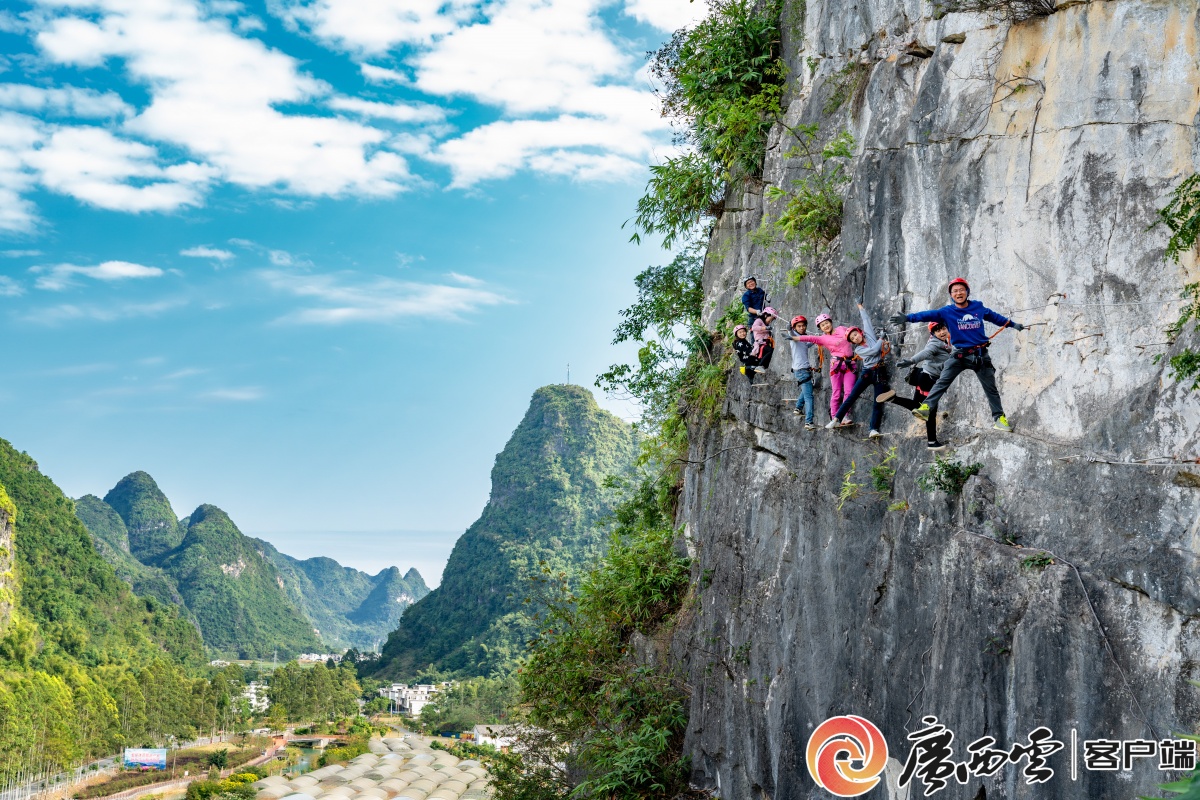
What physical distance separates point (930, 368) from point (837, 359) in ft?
3.35

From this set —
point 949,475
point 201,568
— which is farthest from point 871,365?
point 201,568

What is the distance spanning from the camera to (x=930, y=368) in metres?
6.20

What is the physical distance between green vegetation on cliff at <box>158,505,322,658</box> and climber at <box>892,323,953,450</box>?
93.0m

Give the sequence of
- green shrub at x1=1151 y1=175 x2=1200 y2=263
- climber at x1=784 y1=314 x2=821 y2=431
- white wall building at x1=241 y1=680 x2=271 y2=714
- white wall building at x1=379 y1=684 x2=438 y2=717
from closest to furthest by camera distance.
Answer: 1. green shrub at x1=1151 y1=175 x2=1200 y2=263
2. climber at x1=784 y1=314 x2=821 y2=431
3. white wall building at x1=241 y1=680 x2=271 y2=714
4. white wall building at x1=379 y1=684 x2=438 y2=717

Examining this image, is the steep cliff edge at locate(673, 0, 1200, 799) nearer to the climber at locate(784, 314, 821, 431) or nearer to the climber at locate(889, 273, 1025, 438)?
the climber at locate(889, 273, 1025, 438)

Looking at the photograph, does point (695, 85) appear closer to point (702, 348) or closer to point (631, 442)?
point (702, 348)

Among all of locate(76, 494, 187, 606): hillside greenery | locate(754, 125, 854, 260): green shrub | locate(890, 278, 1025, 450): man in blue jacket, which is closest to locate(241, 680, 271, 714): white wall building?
locate(76, 494, 187, 606): hillside greenery

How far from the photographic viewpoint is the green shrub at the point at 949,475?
19.3ft

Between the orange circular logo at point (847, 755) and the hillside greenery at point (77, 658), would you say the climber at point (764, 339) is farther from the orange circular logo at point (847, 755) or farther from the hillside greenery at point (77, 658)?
the hillside greenery at point (77, 658)

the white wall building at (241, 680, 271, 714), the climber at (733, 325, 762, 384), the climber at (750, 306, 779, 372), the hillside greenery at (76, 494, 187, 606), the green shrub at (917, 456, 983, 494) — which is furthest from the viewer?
the hillside greenery at (76, 494, 187, 606)

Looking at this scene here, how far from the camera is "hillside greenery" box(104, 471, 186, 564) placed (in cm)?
9894

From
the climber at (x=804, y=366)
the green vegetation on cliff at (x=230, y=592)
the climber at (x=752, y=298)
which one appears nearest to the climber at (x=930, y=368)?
the climber at (x=804, y=366)

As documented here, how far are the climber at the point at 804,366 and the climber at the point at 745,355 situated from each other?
67 centimetres

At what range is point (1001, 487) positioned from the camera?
5.68 m
